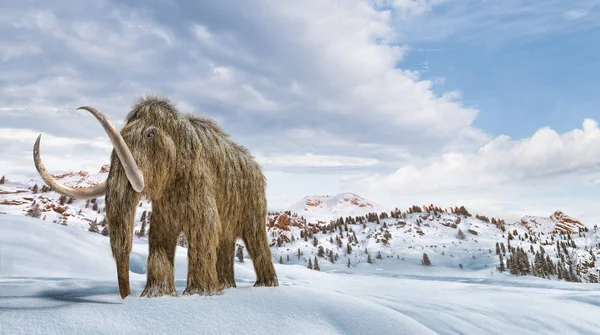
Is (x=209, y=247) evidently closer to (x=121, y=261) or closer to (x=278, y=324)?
(x=121, y=261)

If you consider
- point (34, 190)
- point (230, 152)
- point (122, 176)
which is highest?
point (34, 190)

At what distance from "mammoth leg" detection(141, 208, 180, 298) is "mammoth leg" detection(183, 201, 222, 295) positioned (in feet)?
0.69

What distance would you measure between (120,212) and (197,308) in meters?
1.63

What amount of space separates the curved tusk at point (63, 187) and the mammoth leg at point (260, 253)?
232 centimetres

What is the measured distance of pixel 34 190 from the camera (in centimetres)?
3272

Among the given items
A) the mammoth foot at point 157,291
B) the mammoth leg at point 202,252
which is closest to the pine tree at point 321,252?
the mammoth leg at point 202,252

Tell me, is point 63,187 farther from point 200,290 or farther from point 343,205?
point 343,205

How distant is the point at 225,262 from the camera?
5.52 metres

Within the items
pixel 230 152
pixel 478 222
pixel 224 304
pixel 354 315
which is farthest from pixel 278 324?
pixel 478 222

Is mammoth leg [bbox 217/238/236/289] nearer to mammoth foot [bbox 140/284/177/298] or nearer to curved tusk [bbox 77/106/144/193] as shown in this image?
mammoth foot [bbox 140/284/177/298]

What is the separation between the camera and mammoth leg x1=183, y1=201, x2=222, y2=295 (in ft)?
13.9

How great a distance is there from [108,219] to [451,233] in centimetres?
5603

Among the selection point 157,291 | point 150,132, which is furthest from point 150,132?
point 157,291

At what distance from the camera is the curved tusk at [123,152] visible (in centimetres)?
348
